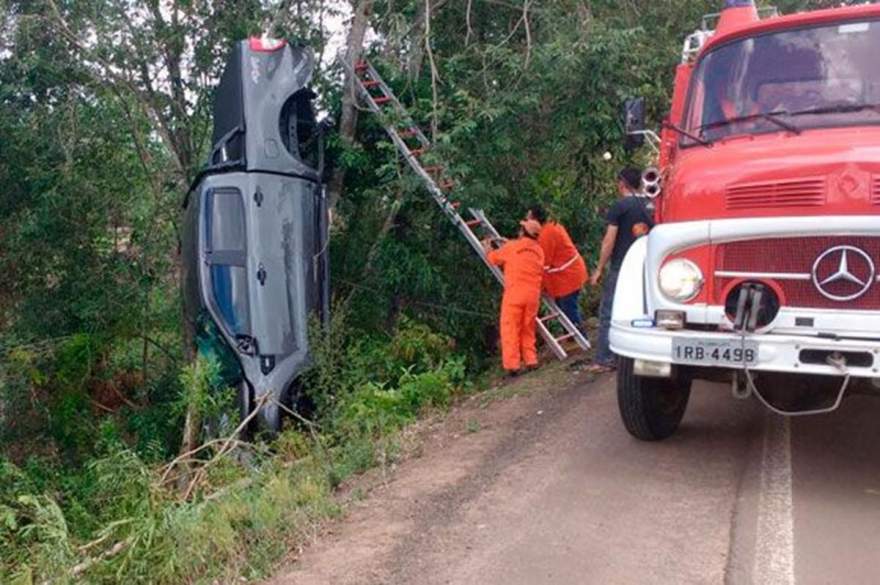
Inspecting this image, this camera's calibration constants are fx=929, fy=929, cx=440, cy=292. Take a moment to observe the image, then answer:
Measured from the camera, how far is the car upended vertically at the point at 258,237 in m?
8.32

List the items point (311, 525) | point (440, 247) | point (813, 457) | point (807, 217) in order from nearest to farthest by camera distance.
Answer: point (807, 217)
point (311, 525)
point (813, 457)
point (440, 247)

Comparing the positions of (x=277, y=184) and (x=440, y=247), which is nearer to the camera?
(x=277, y=184)

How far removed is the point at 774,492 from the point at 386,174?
571 cm

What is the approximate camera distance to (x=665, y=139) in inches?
249

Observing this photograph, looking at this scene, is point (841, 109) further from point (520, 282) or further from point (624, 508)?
point (520, 282)

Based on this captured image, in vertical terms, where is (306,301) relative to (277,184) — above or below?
below

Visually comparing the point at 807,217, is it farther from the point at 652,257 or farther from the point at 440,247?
the point at 440,247

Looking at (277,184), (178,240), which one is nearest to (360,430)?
(277,184)

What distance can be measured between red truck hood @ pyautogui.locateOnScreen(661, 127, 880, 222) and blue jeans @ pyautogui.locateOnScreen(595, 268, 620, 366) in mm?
2572

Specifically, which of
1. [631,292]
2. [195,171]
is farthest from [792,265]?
[195,171]

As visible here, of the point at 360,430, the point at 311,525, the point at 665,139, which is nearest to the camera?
the point at 311,525

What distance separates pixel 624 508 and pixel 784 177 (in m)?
1.87

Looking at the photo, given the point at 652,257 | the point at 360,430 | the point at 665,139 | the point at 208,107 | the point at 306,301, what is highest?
the point at 208,107

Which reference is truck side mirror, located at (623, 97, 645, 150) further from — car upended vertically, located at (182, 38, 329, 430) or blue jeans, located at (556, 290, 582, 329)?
car upended vertically, located at (182, 38, 329, 430)
